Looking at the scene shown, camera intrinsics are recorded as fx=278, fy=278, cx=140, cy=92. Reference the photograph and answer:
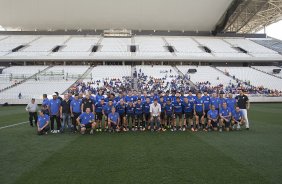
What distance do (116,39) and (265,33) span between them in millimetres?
29804

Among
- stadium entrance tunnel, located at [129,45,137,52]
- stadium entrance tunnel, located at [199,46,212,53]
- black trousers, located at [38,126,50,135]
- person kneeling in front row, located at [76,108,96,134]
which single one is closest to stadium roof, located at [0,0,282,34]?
stadium entrance tunnel, located at [199,46,212,53]

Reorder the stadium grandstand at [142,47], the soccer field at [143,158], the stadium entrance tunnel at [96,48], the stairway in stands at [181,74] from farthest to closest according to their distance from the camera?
the stadium entrance tunnel at [96,48], the stadium grandstand at [142,47], the stairway in stands at [181,74], the soccer field at [143,158]

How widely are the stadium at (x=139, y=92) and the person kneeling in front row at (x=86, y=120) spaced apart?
5cm

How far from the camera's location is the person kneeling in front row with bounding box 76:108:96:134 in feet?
36.5

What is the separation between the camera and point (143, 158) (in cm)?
711

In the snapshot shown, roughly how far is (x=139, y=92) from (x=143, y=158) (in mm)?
6619

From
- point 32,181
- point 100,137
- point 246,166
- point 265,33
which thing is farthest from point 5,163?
point 265,33

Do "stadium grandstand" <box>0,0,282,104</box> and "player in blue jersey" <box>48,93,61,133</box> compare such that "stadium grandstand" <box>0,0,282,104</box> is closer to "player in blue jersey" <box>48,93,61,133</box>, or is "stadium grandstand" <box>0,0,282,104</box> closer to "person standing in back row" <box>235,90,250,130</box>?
"player in blue jersey" <box>48,93,61,133</box>

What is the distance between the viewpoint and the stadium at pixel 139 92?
6613mm

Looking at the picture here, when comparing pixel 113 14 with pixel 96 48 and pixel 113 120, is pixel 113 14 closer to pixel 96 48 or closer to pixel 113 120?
pixel 96 48

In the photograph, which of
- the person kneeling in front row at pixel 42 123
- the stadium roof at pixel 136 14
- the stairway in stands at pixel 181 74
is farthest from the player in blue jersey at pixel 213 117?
the stadium roof at pixel 136 14

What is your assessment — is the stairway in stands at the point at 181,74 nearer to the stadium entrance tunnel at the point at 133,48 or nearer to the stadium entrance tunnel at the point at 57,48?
the stadium entrance tunnel at the point at 133,48

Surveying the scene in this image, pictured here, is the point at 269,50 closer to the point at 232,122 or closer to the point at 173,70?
the point at 173,70

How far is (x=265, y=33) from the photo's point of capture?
182 feet
